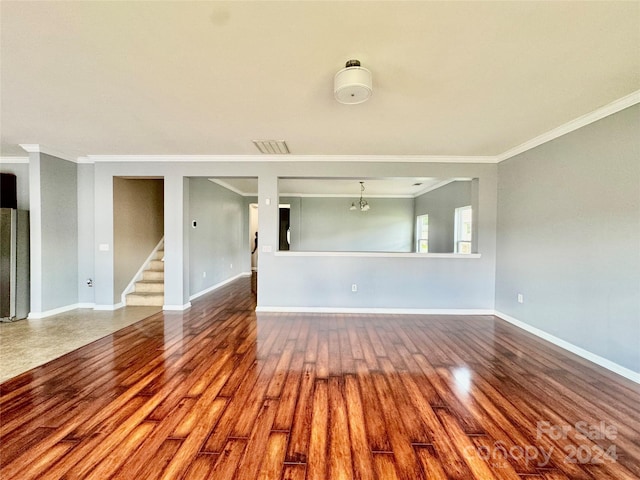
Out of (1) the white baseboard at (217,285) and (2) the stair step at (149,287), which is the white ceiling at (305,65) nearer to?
(2) the stair step at (149,287)

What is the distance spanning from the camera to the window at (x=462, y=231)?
583 cm

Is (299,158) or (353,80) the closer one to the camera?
(353,80)

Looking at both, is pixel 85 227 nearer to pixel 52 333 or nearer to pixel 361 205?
pixel 52 333

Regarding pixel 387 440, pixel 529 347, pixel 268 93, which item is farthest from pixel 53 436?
pixel 529 347

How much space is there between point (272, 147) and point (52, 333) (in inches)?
145

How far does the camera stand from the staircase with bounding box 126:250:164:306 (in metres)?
4.96

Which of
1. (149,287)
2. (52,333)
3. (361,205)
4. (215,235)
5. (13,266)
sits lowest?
(52,333)

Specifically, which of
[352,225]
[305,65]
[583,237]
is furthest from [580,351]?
[352,225]

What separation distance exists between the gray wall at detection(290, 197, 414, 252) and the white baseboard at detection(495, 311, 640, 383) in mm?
4846

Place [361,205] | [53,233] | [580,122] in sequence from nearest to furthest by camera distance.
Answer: [580,122] < [53,233] < [361,205]

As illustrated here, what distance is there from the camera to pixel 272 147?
397cm

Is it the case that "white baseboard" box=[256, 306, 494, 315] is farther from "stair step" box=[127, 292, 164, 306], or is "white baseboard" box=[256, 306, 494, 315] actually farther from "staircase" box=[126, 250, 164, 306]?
"staircase" box=[126, 250, 164, 306]

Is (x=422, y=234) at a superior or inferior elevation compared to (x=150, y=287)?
superior

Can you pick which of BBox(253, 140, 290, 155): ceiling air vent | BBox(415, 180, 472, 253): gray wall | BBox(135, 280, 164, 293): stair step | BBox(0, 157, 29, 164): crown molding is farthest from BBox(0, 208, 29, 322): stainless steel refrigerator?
Result: BBox(415, 180, 472, 253): gray wall
